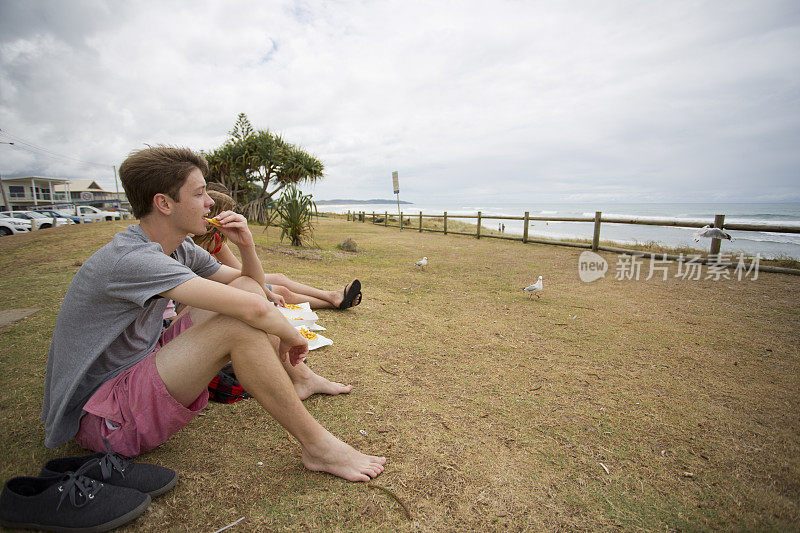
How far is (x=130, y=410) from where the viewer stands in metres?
1.33

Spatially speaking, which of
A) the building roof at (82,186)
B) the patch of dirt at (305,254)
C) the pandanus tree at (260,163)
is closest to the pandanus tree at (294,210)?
the patch of dirt at (305,254)

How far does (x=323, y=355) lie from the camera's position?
264cm

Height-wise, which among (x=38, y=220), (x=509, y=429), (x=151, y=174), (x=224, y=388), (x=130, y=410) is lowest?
(x=509, y=429)

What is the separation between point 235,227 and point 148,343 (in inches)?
25.0

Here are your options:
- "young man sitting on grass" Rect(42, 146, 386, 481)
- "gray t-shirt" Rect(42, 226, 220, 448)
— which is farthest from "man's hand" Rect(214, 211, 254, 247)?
"gray t-shirt" Rect(42, 226, 220, 448)

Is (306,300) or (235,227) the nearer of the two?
(235,227)

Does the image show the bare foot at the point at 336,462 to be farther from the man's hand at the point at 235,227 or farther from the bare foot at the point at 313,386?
the man's hand at the point at 235,227

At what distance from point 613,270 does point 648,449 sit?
6.11m

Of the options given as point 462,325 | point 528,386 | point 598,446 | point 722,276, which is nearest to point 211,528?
point 598,446

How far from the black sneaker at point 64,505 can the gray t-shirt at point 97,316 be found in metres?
0.22

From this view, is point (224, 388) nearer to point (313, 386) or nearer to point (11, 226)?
point (313, 386)

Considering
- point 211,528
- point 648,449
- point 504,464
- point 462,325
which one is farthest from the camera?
point 462,325

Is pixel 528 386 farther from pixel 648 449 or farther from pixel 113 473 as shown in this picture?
pixel 113 473

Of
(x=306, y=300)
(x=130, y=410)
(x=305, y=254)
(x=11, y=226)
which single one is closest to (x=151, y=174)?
(x=130, y=410)
